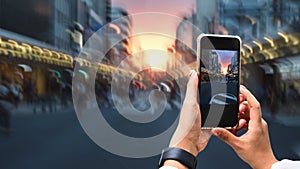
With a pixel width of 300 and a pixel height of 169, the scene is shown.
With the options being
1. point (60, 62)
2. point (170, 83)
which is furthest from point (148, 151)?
point (60, 62)

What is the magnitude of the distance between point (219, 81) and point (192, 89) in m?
0.07

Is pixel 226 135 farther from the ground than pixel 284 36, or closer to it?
closer to it

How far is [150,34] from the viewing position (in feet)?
3.12

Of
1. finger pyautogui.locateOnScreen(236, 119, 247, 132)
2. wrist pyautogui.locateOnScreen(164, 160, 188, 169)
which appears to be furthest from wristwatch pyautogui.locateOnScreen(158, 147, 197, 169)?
finger pyautogui.locateOnScreen(236, 119, 247, 132)

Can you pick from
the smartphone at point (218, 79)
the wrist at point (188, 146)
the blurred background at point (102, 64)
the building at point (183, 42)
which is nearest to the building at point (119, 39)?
the blurred background at point (102, 64)

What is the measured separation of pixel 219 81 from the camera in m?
0.44

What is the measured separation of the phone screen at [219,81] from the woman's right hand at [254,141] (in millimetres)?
27

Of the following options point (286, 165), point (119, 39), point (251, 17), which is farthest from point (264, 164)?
point (251, 17)

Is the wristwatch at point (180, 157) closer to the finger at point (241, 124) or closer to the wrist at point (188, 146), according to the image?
the wrist at point (188, 146)

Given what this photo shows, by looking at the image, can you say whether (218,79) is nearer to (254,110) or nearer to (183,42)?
(254,110)

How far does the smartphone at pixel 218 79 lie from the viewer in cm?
41

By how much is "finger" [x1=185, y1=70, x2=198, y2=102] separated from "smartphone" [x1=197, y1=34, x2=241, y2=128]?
18 mm

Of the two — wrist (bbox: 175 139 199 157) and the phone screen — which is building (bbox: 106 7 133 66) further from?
wrist (bbox: 175 139 199 157)

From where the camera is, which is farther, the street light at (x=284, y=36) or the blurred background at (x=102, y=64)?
the street light at (x=284, y=36)
